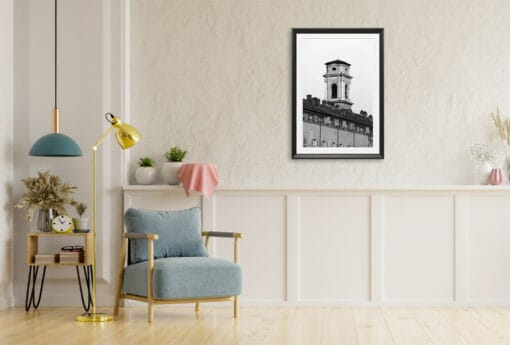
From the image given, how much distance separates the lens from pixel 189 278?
5676 mm

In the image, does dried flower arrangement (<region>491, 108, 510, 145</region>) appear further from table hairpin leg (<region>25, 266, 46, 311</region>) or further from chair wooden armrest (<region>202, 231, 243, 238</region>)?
table hairpin leg (<region>25, 266, 46, 311</region>)

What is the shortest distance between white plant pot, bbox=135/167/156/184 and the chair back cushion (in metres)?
0.54

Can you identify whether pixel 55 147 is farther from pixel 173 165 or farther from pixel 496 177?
pixel 496 177

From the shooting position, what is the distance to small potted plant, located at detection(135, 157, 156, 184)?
671cm

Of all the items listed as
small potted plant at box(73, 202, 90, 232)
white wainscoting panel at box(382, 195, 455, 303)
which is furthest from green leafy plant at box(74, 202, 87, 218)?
white wainscoting panel at box(382, 195, 455, 303)

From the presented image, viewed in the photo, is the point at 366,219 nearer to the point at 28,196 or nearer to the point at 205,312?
the point at 205,312

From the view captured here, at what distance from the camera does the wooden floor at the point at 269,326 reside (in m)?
5.06

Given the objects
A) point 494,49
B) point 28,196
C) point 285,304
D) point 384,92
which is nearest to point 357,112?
point 384,92

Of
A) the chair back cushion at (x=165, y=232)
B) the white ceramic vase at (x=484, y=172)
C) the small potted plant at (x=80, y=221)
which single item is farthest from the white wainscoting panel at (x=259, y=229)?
the white ceramic vase at (x=484, y=172)

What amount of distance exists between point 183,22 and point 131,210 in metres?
1.70

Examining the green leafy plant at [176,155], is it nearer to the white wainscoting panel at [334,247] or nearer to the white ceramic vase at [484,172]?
the white wainscoting panel at [334,247]

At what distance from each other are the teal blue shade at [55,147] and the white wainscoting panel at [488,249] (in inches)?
120

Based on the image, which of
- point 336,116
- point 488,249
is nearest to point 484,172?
point 488,249

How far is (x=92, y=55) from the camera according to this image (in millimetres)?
6699
